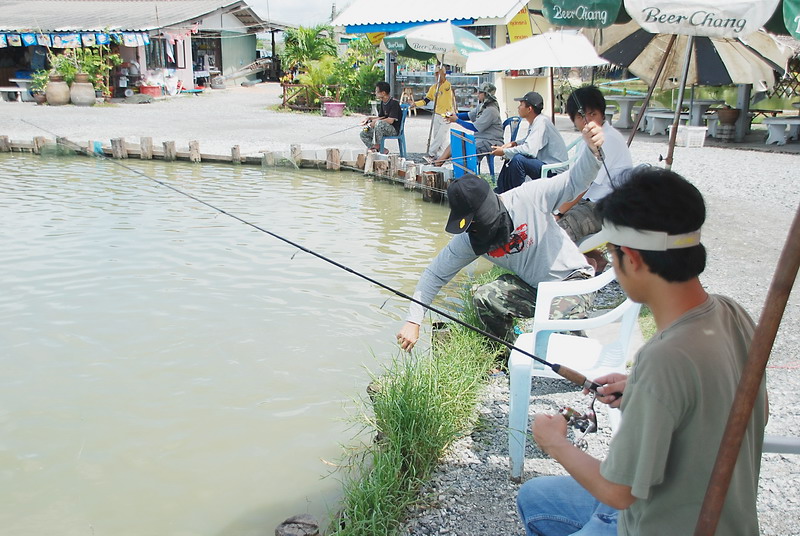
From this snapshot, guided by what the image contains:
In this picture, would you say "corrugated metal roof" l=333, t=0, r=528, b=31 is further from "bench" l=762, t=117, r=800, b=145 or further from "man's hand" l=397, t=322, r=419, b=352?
"man's hand" l=397, t=322, r=419, b=352

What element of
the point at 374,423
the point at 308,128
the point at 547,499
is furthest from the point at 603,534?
the point at 308,128

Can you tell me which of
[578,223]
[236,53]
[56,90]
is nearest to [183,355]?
[578,223]

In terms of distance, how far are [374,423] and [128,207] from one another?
7892 mm

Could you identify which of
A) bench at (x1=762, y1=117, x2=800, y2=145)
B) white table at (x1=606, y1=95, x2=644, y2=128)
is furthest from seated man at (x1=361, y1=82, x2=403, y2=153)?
bench at (x1=762, y1=117, x2=800, y2=145)

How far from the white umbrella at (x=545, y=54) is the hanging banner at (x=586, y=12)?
7.55 ft

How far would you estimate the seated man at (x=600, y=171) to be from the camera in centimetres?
561

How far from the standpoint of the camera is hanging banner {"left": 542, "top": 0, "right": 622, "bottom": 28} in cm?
598

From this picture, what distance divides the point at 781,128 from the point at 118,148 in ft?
45.6

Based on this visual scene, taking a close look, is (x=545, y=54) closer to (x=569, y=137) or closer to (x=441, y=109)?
(x=441, y=109)

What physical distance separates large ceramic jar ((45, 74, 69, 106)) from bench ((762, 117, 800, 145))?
2147cm

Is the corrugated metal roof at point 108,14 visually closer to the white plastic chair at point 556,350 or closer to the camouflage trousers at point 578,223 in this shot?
the camouflage trousers at point 578,223

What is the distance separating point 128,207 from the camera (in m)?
10.4

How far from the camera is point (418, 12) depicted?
14828 mm

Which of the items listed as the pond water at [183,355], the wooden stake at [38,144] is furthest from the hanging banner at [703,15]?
the wooden stake at [38,144]
